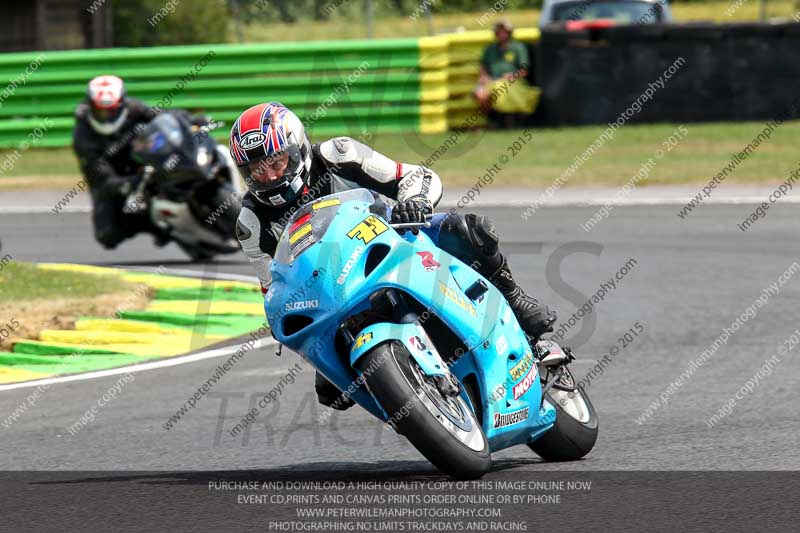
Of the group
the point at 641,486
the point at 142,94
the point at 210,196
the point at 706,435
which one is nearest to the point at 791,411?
the point at 706,435

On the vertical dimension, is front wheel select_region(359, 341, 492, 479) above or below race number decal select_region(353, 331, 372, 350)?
below

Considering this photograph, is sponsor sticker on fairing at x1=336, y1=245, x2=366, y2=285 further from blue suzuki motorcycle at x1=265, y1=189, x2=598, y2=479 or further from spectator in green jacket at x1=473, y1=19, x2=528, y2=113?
spectator in green jacket at x1=473, y1=19, x2=528, y2=113

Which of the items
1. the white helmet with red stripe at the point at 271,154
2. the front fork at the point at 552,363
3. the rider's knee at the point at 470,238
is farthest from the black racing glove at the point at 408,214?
the front fork at the point at 552,363

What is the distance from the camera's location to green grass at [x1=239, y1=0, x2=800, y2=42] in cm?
3441

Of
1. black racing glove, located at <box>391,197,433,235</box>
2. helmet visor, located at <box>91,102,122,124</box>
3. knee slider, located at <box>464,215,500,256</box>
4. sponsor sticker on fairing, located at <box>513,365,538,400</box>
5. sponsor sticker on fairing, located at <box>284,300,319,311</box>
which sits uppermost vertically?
black racing glove, located at <box>391,197,433,235</box>

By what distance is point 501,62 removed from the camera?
21328 millimetres

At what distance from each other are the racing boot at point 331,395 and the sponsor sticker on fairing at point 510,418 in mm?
624

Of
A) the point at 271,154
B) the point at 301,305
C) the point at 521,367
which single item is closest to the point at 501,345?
the point at 521,367

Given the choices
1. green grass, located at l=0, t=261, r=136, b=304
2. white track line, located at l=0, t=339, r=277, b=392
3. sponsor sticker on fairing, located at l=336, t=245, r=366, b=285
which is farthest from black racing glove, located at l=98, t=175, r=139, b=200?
sponsor sticker on fairing, located at l=336, t=245, r=366, b=285

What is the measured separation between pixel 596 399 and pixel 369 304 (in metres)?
2.54

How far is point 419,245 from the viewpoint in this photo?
19.2 ft

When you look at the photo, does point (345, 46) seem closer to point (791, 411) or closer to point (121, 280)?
point (121, 280)

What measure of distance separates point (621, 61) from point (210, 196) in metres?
8.92

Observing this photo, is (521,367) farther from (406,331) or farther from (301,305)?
(301,305)
